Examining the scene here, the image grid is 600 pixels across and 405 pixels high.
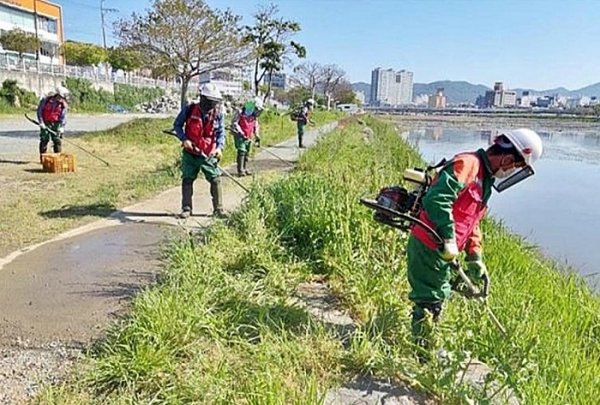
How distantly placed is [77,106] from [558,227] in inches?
1308

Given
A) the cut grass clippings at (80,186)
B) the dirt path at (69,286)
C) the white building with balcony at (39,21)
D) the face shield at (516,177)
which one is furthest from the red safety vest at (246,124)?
the white building with balcony at (39,21)

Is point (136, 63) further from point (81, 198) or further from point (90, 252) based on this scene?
point (90, 252)

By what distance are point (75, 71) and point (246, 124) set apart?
31.7 m

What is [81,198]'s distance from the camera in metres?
7.38

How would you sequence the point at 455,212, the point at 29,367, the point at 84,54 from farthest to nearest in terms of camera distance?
1. the point at 84,54
2. the point at 455,212
3. the point at 29,367

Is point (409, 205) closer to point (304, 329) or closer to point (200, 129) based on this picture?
point (304, 329)

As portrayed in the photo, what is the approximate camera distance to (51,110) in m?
10.5

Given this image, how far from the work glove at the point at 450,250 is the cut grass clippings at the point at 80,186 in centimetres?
418

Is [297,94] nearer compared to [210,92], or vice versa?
[210,92]

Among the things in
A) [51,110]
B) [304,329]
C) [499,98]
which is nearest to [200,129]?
[304,329]

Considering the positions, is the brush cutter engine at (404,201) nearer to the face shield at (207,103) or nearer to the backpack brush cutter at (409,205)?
the backpack brush cutter at (409,205)

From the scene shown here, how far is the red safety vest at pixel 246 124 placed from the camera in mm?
10070

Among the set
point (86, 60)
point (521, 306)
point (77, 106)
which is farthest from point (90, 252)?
point (86, 60)

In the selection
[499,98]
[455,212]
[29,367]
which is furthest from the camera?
[499,98]
